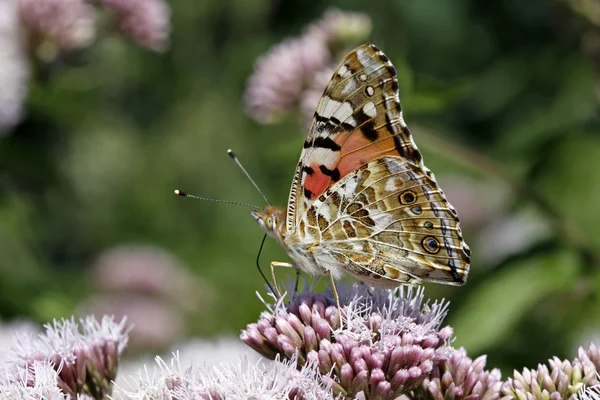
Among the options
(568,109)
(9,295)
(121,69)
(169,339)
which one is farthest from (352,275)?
(121,69)

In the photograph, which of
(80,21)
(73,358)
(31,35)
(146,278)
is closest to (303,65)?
(80,21)

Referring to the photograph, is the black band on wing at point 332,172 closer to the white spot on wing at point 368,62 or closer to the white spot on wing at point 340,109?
the white spot on wing at point 340,109

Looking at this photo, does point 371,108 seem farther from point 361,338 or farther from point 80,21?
point 80,21

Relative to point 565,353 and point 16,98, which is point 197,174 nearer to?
point 16,98

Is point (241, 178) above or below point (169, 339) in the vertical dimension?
above

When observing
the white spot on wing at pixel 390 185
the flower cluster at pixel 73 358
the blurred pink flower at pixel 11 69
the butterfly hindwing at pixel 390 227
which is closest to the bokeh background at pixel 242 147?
the blurred pink flower at pixel 11 69
